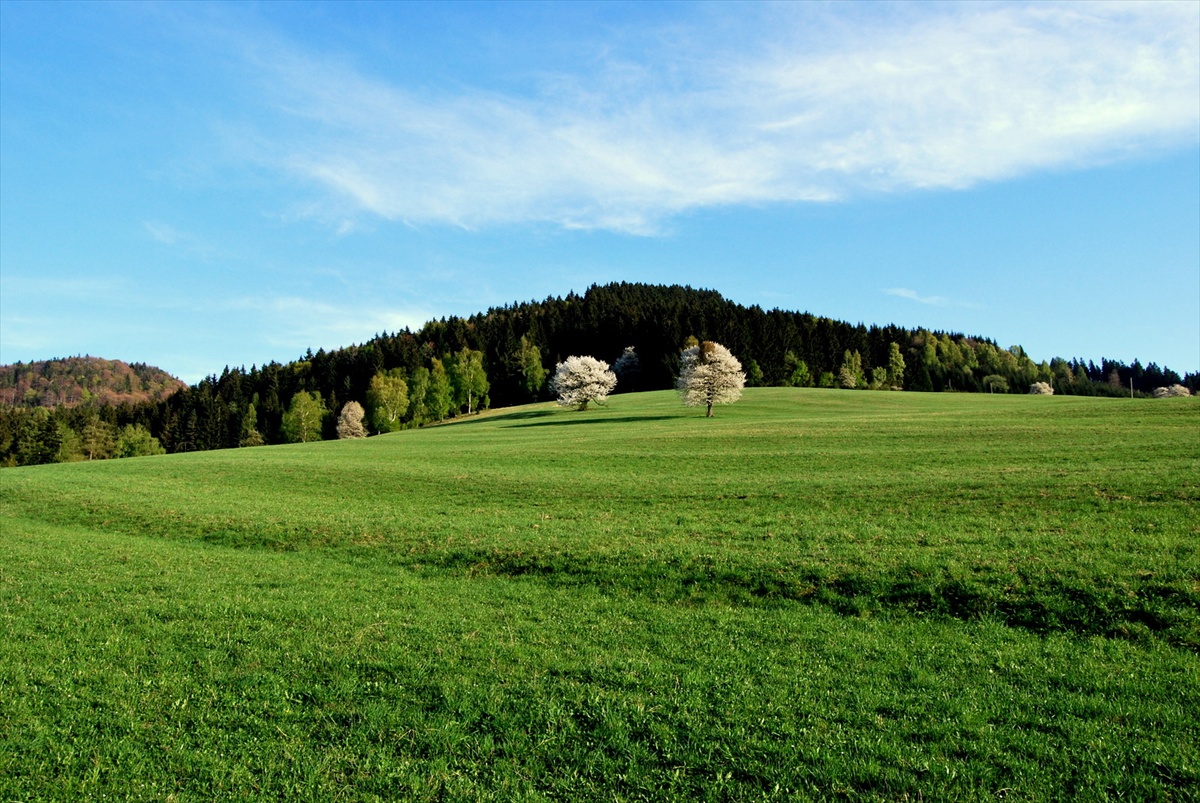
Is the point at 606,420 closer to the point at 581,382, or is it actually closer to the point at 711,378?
the point at 711,378

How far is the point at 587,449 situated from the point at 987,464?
101 ft

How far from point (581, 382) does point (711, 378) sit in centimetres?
2801

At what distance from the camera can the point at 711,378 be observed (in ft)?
283

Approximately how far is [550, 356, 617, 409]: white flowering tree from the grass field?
240ft

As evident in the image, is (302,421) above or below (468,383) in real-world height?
below

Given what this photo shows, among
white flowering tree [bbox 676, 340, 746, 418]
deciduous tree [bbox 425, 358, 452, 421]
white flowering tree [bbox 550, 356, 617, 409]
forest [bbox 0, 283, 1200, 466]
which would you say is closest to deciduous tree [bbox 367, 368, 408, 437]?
forest [bbox 0, 283, 1200, 466]

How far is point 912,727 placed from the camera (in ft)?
34.1

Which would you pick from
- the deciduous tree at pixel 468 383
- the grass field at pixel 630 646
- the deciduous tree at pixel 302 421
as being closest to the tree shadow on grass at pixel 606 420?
the deciduous tree at pixel 468 383

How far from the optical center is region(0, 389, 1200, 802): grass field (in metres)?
9.42

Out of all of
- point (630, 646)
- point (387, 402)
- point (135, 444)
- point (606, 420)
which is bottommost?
point (135, 444)

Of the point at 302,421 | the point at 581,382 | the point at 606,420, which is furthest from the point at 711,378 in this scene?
the point at 302,421

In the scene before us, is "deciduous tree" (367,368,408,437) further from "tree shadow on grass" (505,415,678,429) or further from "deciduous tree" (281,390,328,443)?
"tree shadow on grass" (505,415,678,429)

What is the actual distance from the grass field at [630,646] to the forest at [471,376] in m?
109

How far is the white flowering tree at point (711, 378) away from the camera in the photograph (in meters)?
86.2
